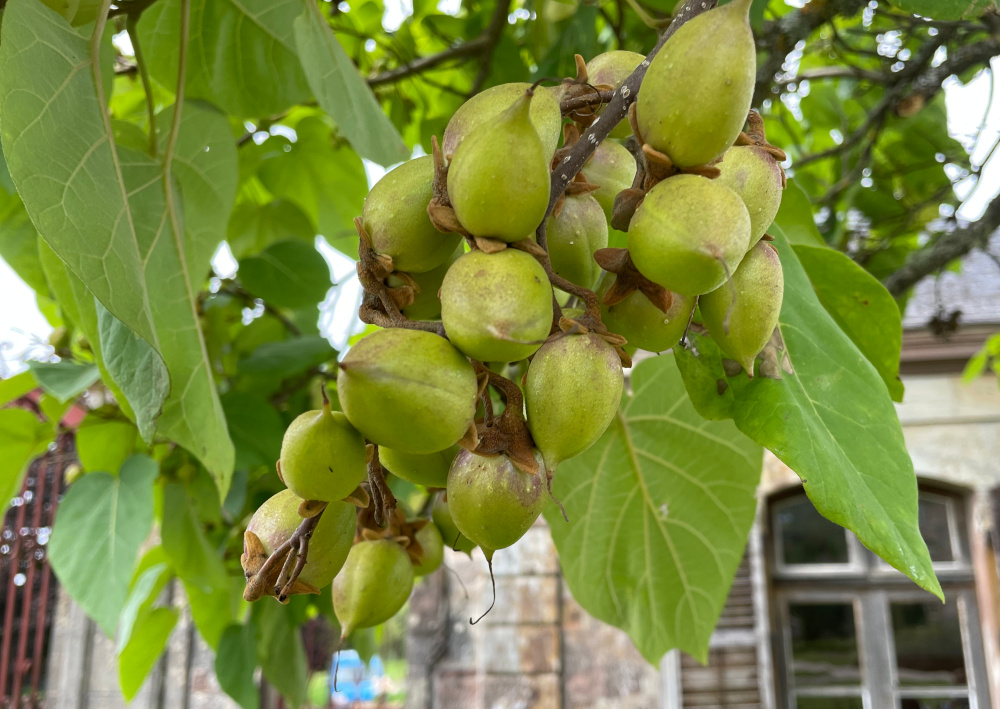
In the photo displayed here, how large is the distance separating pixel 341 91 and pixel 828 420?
0.46m

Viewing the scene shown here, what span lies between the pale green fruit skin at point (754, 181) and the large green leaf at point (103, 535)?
2.51ft

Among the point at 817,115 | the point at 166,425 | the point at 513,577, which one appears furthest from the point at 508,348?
the point at 513,577

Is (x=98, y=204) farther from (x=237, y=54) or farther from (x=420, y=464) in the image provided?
(x=237, y=54)

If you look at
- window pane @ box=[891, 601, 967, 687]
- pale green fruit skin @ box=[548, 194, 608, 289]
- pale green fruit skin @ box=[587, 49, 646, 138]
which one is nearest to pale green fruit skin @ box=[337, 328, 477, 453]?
pale green fruit skin @ box=[548, 194, 608, 289]

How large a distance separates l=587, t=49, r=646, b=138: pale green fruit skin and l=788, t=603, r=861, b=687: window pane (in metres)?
3.50

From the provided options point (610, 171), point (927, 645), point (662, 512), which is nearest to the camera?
point (610, 171)

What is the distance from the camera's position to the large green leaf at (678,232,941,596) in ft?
1.36

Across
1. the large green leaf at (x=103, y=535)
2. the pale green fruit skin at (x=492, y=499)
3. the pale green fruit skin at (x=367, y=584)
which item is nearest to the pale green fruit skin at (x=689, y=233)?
the pale green fruit skin at (x=492, y=499)

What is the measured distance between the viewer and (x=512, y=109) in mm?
326

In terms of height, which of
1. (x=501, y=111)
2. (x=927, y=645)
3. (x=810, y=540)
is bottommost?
(x=927, y=645)

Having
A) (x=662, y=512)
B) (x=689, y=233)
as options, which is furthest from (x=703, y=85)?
(x=662, y=512)

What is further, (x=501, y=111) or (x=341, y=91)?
(x=341, y=91)

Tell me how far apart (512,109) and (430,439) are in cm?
14

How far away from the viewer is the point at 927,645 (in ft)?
11.1
